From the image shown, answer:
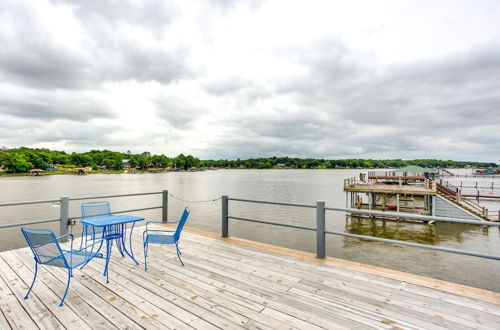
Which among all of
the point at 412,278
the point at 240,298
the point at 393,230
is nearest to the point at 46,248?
the point at 240,298

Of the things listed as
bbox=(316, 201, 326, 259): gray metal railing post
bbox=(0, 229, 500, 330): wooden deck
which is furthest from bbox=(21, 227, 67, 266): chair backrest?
bbox=(316, 201, 326, 259): gray metal railing post

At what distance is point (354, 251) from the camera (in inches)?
513

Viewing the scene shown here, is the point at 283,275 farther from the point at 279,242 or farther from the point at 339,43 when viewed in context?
the point at 339,43

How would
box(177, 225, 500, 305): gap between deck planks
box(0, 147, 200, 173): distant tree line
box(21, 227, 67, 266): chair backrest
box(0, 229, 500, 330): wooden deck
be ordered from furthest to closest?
box(0, 147, 200, 173): distant tree line < box(177, 225, 500, 305): gap between deck planks < box(21, 227, 67, 266): chair backrest < box(0, 229, 500, 330): wooden deck

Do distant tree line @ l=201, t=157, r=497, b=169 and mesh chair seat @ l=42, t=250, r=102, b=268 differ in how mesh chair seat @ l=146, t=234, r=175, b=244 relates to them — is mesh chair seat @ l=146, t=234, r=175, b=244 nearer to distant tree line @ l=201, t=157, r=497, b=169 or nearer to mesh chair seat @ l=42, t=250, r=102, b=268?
mesh chair seat @ l=42, t=250, r=102, b=268

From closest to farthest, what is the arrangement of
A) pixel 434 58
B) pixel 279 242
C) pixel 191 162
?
pixel 279 242
pixel 434 58
pixel 191 162

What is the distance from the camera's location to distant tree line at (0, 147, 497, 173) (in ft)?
309

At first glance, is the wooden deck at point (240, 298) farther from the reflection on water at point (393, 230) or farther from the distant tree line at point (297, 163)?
the distant tree line at point (297, 163)

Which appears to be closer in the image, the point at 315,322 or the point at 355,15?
the point at 315,322

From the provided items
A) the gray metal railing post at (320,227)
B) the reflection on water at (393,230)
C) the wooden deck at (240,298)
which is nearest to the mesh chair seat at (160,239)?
the wooden deck at (240,298)

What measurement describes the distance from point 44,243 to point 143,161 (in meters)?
137

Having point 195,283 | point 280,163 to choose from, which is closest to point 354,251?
point 195,283

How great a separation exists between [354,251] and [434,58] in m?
23.1

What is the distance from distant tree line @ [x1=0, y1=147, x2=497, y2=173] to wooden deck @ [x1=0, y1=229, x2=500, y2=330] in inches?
4815
